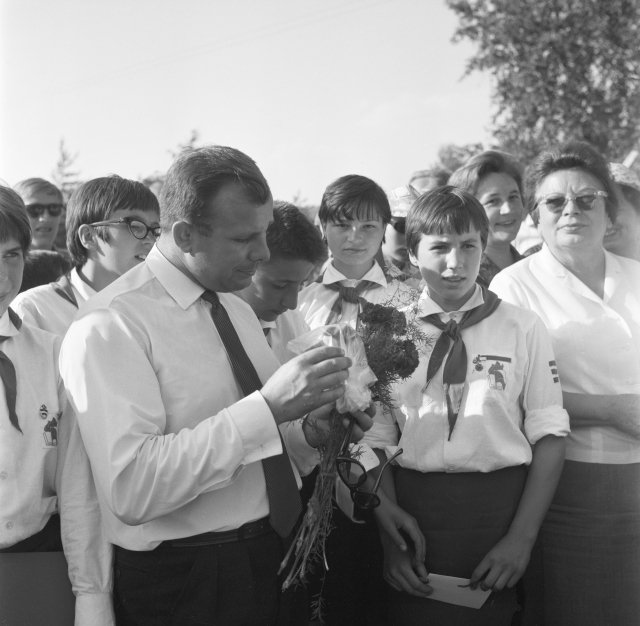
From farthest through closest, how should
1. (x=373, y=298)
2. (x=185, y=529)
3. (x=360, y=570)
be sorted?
(x=373, y=298) → (x=360, y=570) → (x=185, y=529)

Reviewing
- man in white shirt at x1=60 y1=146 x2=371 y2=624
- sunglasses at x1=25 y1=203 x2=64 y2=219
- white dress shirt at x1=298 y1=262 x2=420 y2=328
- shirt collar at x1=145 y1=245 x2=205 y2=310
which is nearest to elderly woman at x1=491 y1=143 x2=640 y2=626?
white dress shirt at x1=298 y1=262 x2=420 y2=328

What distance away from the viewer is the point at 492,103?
88.3 feet

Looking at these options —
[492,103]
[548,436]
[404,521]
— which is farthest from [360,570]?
[492,103]

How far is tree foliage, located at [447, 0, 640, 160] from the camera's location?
25156mm

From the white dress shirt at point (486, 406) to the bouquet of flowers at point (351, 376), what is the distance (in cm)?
46

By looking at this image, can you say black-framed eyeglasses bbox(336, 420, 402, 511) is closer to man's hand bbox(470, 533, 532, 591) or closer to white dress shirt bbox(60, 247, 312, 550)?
white dress shirt bbox(60, 247, 312, 550)

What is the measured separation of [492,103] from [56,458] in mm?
26005

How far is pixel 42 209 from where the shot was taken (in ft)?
20.2

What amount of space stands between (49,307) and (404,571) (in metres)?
2.15

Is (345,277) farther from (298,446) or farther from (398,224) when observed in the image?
(298,446)

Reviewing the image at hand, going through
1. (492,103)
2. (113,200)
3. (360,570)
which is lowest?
(360,570)

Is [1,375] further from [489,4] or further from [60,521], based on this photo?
[489,4]

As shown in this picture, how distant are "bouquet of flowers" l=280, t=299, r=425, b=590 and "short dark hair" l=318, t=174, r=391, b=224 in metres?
1.77

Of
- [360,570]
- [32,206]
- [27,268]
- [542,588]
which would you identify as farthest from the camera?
[32,206]
